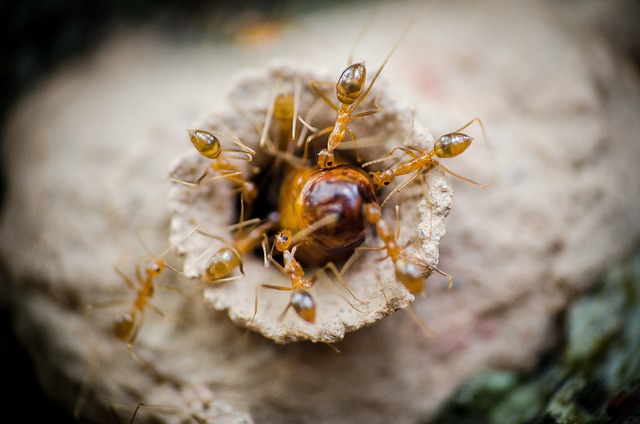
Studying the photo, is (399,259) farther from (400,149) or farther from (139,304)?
(139,304)

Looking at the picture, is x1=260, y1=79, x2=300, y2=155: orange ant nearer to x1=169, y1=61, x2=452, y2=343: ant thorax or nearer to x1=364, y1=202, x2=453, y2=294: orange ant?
x1=169, y1=61, x2=452, y2=343: ant thorax

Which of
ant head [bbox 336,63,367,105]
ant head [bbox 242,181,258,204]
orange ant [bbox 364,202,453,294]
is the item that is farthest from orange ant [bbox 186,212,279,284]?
ant head [bbox 336,63,367,105]

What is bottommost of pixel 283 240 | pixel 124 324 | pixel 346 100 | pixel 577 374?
pixel 124 324

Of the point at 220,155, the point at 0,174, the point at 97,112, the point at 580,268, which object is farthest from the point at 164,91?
the point at 580,268

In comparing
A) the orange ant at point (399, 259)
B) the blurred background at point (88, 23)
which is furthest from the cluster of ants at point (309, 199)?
the blurred background at point (88, 23)

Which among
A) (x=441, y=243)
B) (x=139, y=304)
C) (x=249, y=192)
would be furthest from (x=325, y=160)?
(x=139, y=304)
